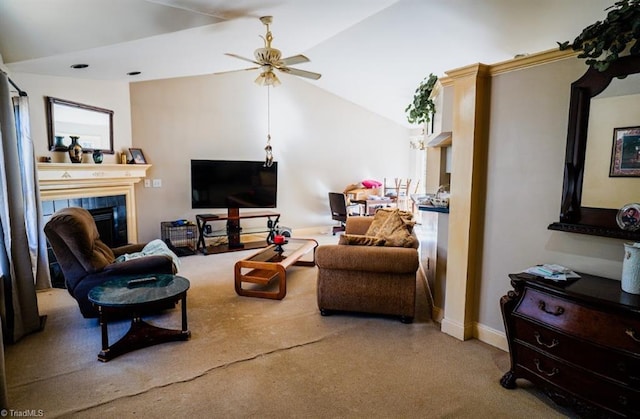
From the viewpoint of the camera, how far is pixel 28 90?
364 cm

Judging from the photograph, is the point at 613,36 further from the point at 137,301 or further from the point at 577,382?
the point at 137,301

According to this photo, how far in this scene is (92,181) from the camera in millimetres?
4418

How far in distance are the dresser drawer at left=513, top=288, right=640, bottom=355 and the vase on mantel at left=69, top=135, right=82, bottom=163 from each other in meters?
4.68

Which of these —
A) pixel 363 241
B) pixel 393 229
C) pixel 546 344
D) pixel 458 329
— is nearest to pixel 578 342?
pixel 546 344

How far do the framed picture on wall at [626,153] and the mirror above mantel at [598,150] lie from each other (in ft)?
0.07

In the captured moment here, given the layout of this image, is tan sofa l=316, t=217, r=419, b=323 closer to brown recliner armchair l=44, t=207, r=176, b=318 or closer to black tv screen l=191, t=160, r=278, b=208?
brown recliner armchair l=44, t=207, r=176, b=318

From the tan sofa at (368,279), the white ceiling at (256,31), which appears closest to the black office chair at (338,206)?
the white ceiling at (256,31)

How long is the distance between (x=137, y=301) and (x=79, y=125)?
302 centimetres

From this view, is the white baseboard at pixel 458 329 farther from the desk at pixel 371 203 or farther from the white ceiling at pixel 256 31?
the desk at pixel 371 203

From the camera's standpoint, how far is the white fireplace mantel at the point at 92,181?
3826mm

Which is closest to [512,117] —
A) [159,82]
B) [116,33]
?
[116,33]

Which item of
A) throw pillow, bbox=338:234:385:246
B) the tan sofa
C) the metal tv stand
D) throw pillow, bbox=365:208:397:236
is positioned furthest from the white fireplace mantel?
throw pillow, bbox=365:208:397:236

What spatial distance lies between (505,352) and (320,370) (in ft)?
4.53

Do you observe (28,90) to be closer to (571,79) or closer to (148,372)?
(148,372)
